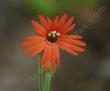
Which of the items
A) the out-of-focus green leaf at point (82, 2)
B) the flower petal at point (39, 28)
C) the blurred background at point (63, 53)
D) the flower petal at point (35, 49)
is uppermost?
the out-of-focus green leaf at point (82, 2)

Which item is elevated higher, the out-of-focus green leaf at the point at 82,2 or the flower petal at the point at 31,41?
the out-of-focus green leaf at the point at 82,2

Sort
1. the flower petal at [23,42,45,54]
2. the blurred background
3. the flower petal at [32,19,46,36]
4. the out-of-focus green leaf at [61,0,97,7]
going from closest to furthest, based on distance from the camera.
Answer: the flower petal at [23,42,45,54], the flower petal at [32,19,46,36], the blurred background, the out-of-focus green leaf at [61,0,97,7]

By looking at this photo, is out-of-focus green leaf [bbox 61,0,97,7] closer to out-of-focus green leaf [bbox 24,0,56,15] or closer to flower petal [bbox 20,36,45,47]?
out-of-focus green leaf [bbox 24,0,56,15]

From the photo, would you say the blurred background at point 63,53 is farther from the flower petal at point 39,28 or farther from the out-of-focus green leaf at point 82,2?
the flower petal at point 39,28

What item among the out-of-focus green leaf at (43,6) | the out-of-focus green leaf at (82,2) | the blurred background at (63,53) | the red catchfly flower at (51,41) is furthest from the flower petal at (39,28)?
the out-of-focus green leaf at (82,2)

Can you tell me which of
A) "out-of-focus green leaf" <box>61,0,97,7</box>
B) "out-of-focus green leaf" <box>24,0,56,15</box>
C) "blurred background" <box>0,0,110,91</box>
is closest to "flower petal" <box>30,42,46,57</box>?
"blurred background" <box>0,0,110,91</box>

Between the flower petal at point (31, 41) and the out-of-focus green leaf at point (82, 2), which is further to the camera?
the out-of-focus green leaf at point (82, 2)

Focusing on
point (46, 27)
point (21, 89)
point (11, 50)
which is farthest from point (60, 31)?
point (11, 50)
